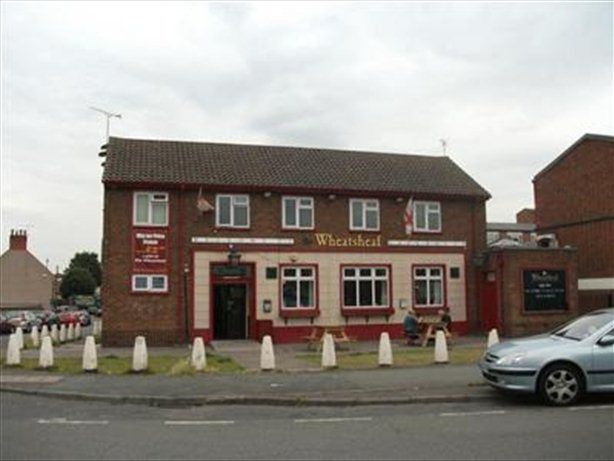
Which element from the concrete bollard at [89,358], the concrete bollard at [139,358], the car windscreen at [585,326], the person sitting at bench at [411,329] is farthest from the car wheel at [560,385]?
the person sitting at bench at [411,329]

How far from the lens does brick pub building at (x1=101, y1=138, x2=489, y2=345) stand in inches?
1086

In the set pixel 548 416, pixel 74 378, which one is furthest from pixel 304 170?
pixel 548 416

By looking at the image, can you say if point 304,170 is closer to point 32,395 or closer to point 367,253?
point 367,253

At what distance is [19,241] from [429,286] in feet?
207

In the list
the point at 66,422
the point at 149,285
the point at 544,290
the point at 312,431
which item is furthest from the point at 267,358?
the point at 544,290

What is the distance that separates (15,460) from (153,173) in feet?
68.4

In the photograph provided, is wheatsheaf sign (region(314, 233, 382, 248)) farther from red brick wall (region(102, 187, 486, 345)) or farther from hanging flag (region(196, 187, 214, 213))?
hanging flag (region(196, 187, 214, 213))

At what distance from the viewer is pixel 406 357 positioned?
20.0m

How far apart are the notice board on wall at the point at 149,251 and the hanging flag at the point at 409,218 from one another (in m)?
9.69

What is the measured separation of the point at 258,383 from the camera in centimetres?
1482

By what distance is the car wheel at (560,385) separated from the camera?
11.8 metres

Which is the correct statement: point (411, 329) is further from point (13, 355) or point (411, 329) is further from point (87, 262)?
point (87, 262)

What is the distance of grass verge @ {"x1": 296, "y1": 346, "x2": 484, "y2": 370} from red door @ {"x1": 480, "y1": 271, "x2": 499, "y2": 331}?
6.70 m

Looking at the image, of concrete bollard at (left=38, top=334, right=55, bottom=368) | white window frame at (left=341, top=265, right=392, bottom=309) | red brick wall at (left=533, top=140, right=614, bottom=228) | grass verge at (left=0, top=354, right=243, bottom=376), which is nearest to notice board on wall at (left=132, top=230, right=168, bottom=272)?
grass verge at (left=0, top=354, right=243, bottom=376)
